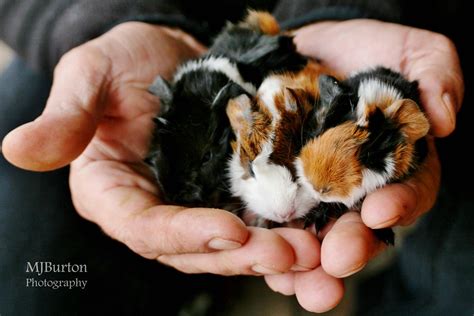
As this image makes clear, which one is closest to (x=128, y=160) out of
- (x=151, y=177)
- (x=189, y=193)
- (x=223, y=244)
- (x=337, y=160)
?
(x=151, y=177)

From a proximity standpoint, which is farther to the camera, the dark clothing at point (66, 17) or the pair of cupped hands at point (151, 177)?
the dark clothing at point (66, 17)

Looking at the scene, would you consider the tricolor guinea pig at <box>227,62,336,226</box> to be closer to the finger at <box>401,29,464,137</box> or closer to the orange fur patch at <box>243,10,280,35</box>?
the finger at <box>401,29,464,137</box>

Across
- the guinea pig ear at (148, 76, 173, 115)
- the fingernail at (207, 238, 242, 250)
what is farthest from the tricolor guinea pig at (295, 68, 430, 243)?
the guinea pig ear at (148, 76, 173, 115)

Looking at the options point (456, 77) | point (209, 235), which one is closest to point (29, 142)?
point (209, 235)

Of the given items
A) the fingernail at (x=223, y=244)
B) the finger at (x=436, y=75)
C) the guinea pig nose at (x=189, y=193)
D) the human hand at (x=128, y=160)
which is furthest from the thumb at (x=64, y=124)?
the finger at (x=436, y=75)

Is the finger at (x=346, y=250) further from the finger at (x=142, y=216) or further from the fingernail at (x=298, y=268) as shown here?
the finger at (x=142, y=216)

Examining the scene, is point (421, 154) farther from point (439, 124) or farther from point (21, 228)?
point (21, 228)
